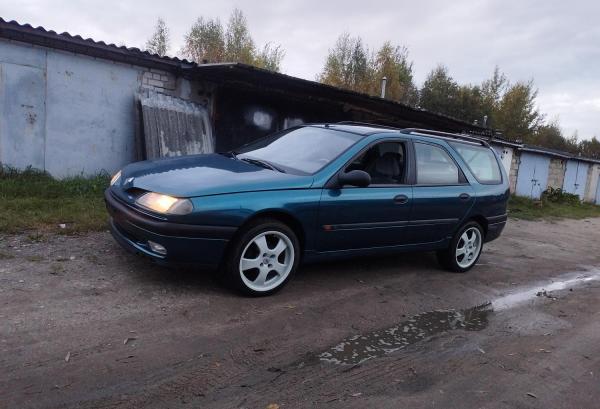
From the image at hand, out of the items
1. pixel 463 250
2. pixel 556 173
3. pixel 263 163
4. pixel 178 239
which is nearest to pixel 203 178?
pixel 178 239

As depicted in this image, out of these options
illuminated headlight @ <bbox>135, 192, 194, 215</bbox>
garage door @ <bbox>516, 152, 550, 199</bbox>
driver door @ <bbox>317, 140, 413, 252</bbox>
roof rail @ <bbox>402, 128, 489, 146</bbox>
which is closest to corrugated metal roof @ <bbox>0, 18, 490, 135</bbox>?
roof rail @ <bbox>402, 128, 489, 146</bbox>

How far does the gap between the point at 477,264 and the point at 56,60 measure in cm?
753

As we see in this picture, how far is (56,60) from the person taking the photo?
8000 mm

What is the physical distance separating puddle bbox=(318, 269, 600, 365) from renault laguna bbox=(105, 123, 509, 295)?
3.01 ft

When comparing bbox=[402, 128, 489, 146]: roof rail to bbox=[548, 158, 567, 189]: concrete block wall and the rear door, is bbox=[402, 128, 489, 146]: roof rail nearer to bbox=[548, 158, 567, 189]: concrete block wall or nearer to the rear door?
the rear door

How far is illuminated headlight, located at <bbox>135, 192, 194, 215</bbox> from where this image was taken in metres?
3.77

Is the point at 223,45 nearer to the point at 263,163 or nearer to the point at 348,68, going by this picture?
the point at 348,68

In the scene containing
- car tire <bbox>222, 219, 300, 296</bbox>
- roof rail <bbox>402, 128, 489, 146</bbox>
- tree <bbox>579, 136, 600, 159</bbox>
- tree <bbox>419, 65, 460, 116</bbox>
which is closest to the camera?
car tire <bbox>222, 219, 300, 296</bbox>

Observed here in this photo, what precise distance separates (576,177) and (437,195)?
991 inches

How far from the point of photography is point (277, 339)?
11.5 feet

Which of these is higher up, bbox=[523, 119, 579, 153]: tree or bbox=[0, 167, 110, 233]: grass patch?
bbox=[523, 119, 579, 153]: tree

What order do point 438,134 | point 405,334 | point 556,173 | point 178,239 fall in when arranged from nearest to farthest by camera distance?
point 178,239 → point 405,334 → point 438,134 → point 556,173

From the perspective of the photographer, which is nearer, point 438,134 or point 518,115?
point 438,134

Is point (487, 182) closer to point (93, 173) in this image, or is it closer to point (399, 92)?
point (93, 173)
